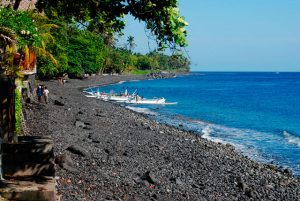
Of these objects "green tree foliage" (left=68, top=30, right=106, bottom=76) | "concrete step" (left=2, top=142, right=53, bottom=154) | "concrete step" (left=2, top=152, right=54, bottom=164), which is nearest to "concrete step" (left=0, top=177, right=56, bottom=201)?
"concrete step" (left=2, top=152, right=54, bottom=164)

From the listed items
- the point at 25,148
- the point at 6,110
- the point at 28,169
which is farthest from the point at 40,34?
the point at 28,169

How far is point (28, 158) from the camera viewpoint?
23.2 feet

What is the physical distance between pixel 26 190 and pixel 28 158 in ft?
4.77

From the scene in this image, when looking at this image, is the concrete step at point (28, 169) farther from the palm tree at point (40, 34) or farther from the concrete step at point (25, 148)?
the palm tree at point (40, 34)

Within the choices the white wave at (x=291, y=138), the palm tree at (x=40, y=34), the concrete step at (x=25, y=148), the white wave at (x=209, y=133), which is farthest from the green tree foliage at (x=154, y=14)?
the white wave at (x=291, y=138)

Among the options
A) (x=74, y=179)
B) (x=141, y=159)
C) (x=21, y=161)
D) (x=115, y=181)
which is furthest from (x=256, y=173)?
(x=21, y=161)

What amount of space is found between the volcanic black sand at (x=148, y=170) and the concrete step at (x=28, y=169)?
1.50 m

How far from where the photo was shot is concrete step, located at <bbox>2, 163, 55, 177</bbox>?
271 inches

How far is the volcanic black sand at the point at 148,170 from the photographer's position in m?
10.6

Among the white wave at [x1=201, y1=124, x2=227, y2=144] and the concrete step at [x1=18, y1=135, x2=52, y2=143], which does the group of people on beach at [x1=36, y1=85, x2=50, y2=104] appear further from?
the concrete step at [x1=18, y1=135, x2=52, y2=143]

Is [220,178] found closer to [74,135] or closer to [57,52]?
[74,135]

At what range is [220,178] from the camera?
14.0m

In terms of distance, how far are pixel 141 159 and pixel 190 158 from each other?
318cm

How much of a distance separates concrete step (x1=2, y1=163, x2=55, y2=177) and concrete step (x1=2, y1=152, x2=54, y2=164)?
115mm
